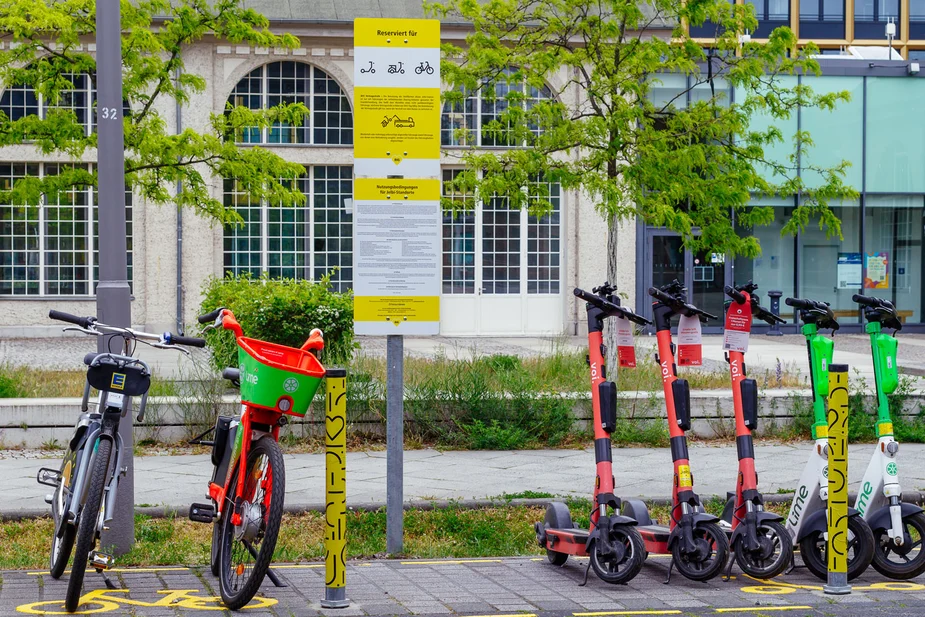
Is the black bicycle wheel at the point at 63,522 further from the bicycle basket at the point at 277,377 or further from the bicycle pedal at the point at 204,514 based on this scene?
the bicycle basket at the point at 277,377

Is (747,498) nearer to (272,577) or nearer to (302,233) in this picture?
(272,577)

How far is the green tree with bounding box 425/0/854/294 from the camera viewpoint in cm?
1312

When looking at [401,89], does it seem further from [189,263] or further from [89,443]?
[189,263]

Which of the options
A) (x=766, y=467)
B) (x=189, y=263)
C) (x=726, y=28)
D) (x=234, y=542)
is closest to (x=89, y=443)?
(x=234, y=542)

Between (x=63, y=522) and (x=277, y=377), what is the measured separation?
1245 mm

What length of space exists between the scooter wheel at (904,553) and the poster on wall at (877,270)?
2268cm

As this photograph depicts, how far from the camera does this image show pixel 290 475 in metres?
8.77

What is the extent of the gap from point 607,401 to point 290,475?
3471 millimetres

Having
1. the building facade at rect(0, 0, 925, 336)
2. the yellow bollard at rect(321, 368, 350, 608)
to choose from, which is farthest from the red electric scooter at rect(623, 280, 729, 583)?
the building facade at rect(0, 0, 925, 336)

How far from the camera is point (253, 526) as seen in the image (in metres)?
5.34

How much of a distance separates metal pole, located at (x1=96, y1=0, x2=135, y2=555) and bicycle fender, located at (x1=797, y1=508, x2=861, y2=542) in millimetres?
3666

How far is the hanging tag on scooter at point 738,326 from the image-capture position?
6406 millimetres

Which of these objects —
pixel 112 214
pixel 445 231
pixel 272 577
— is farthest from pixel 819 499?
pixel 445 231

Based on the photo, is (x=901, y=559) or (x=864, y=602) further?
(x=901, y=559)
